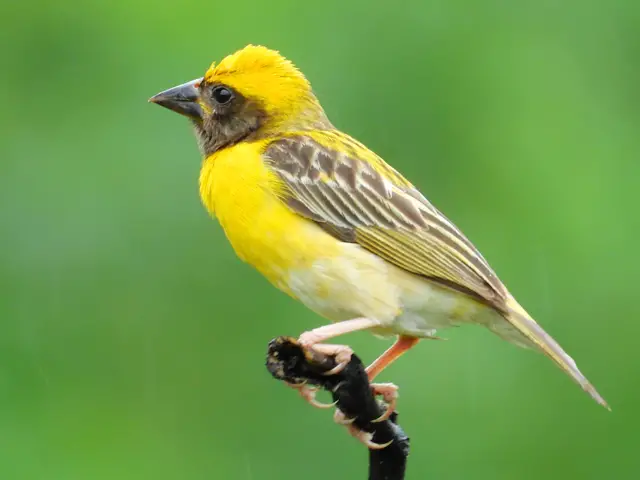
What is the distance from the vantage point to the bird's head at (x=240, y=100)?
517 cm

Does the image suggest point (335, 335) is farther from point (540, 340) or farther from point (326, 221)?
point (540, 340)

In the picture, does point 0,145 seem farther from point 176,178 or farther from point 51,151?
point 176,178

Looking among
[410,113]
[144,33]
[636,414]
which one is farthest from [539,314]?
[144,33]

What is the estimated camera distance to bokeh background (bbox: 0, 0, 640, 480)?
6129mm

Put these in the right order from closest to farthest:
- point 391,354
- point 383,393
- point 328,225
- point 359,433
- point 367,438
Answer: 1. point 367,438
2. point 359,433
3. point 383,393
4. point 328,225
5. point 391,354

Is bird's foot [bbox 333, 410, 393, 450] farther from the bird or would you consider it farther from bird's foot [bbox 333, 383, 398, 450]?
the bird

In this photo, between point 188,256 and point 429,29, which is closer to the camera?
point 188,256

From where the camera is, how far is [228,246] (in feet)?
21.1

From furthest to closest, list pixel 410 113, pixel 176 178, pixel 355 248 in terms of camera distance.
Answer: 1. pixel 410 113
2. pixel 176 178
3. pixel 355 248

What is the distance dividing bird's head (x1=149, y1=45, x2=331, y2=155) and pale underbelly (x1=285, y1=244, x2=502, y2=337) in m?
0.69

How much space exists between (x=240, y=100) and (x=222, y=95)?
0.07 meters

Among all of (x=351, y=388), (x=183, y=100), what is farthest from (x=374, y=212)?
(x=351, y=388)

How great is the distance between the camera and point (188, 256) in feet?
20.7

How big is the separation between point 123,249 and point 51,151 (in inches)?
22.8
